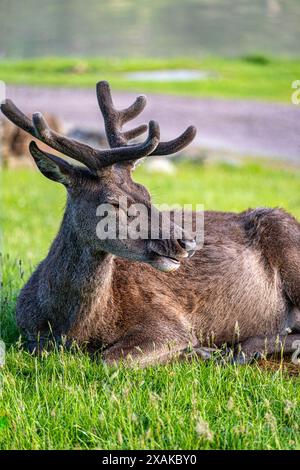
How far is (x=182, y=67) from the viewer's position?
53594mm

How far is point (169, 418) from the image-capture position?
467cm

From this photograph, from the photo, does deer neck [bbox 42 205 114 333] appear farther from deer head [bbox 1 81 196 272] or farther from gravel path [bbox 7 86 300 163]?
gravel path [bbox 7 86 300 163]

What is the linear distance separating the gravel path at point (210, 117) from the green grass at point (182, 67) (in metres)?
2.91

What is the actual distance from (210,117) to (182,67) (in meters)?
24.9

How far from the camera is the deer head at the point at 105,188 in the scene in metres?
5.37

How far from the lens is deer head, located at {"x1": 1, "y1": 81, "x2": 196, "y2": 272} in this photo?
5371 mm

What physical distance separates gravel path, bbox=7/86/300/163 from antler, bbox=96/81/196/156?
1608cm

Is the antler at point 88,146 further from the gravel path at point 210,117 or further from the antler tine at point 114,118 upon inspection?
the gravel path at point 210,117

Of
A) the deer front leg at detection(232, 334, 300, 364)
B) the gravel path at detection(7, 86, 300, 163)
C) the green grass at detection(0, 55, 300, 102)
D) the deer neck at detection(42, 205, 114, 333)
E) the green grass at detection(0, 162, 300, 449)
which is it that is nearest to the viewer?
the green grass at detection(0, 162, 300, 449)

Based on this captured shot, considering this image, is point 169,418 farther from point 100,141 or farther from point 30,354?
point 100,141

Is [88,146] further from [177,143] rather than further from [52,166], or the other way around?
[177,143]

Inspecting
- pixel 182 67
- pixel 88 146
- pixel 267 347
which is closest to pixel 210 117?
pixel 267 347

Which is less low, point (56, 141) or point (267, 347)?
point (56, 141)

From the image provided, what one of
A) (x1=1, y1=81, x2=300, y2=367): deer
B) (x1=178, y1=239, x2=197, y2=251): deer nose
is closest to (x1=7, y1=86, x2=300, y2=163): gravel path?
(x1=1, y1=81, x2=300, y2=367): deer
